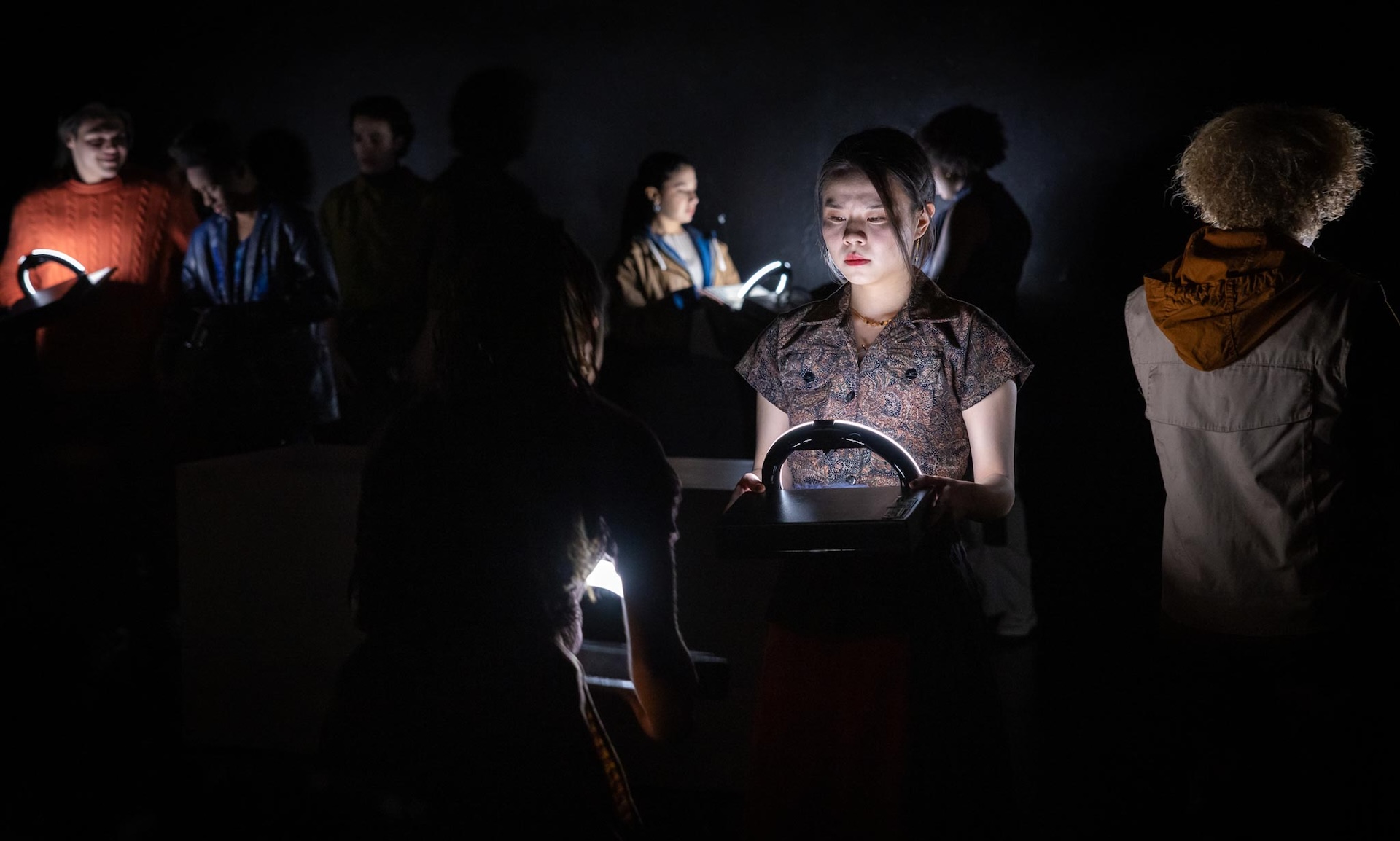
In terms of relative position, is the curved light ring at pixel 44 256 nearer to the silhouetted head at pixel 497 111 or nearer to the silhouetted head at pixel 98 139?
the silhouetted head at pixel 98 139

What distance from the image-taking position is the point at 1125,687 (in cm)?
371

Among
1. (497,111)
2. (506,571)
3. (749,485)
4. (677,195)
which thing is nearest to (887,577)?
(749,485)

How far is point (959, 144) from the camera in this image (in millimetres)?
3984

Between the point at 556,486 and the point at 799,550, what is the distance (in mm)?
357

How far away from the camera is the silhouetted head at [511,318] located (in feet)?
5.15

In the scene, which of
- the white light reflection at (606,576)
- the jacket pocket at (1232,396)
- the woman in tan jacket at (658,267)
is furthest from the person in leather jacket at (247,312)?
the jacket pocket at (1232,396)

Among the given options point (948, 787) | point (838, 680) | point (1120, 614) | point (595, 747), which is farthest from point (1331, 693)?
point (1120, 614)

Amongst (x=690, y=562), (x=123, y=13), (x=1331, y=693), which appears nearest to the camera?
(x=1331, y=693)

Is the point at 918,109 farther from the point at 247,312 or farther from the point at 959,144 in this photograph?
the point at 247,312

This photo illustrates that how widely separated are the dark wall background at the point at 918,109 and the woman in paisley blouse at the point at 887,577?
187 cm

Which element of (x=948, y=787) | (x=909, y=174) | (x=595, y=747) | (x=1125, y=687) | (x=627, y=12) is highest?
(x=627, y=12)

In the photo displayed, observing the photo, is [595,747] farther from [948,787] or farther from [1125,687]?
[1125,687]

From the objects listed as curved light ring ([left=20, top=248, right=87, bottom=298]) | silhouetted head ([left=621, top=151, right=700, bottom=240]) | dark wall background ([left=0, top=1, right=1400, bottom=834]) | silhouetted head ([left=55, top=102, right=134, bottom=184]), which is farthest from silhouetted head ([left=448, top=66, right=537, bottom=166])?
curved light ring ([left=20, top=248, right=87, bottom=298])

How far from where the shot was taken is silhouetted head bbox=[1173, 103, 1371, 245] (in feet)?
7.14
